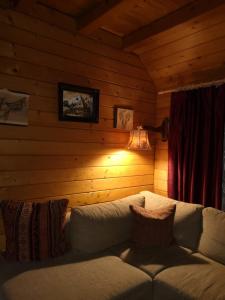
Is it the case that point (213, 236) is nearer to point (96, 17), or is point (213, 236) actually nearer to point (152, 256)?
point (152, 256)

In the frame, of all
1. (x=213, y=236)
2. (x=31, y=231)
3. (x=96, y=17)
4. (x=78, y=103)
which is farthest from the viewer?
(x=78, y=103)

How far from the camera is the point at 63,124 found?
2.51 metres

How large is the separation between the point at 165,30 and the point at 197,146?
123 centimetres

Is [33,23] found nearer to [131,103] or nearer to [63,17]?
[63,17]

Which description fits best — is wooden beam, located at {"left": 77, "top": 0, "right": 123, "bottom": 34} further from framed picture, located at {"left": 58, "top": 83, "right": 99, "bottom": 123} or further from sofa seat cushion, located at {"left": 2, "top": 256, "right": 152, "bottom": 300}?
sofa seat cushion, located at {"left": 2, "top": 256, "right": 152, "bottom": 300}

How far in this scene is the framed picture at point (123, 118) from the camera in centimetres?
288

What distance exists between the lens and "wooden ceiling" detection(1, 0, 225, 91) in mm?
2166

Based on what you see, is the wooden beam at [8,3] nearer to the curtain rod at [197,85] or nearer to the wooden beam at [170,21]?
the wooden beam at [170,21]

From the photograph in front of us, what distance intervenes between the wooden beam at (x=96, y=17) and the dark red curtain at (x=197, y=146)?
121 centimetres

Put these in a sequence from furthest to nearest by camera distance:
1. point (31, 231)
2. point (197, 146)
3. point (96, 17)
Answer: point (197, 146) → point (96, 17) → point (31, 231)

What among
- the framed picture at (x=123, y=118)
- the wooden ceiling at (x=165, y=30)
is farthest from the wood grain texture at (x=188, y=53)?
the framed picture at (x=123, y=118)

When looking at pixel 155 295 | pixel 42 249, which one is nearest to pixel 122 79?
pixel 42 249

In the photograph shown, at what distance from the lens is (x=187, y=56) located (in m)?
2.70

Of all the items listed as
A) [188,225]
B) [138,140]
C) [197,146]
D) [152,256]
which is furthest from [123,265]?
[197,146]
